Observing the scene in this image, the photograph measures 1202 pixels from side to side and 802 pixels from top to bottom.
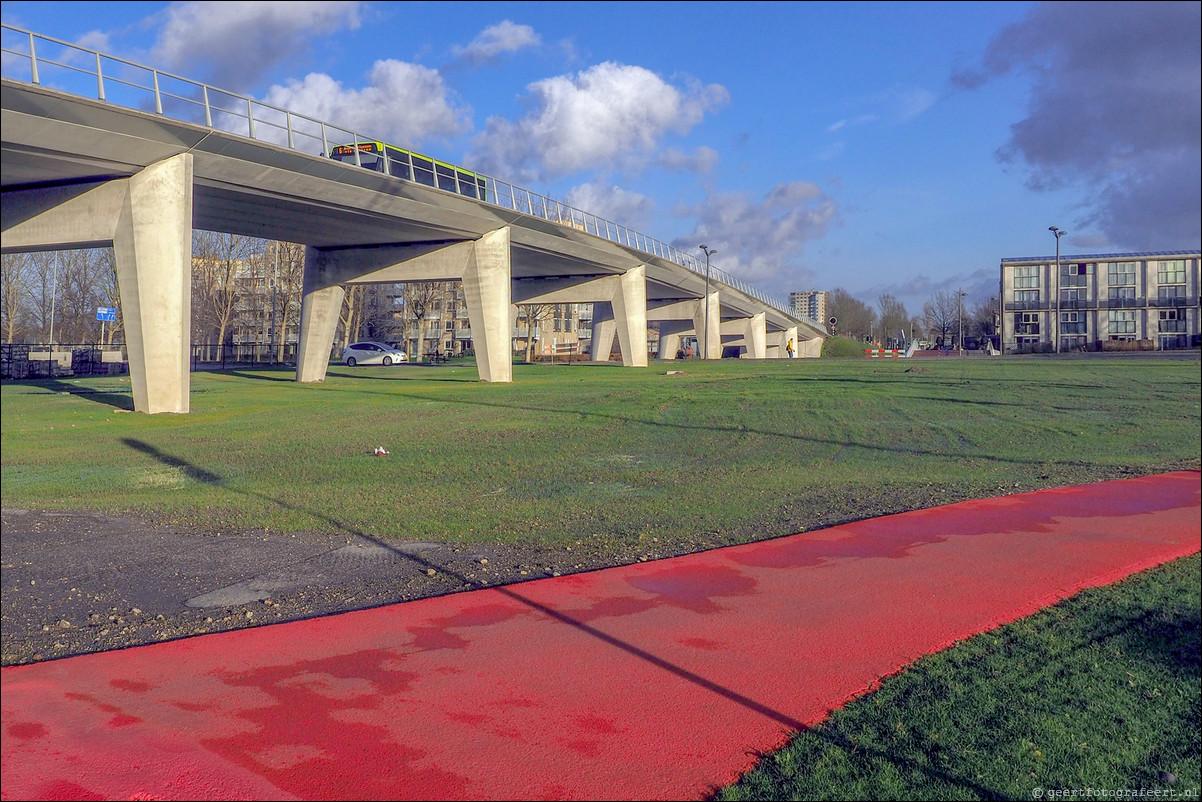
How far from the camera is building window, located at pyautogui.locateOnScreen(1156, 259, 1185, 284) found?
1308 cm

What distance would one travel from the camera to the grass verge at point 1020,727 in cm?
468

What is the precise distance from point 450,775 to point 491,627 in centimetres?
260

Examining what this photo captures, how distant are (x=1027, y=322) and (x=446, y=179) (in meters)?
22.7

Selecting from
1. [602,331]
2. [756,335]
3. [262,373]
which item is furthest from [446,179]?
[756,335]

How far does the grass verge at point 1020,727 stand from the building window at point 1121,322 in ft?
25.3

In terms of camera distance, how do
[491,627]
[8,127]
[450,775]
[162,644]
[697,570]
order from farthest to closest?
[697,570]
[491,627]
[162,644]
[450,775]
[8,127]

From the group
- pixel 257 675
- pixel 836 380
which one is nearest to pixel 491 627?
pixel 257 675

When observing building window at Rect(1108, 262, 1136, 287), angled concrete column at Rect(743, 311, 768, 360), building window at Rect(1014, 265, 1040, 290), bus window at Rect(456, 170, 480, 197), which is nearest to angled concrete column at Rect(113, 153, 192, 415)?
building window at Rect(1108, 262, 1136, 287)

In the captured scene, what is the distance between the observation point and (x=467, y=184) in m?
32.8

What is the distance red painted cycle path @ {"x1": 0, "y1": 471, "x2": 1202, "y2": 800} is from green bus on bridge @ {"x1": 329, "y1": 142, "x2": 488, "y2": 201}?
10.9 meters

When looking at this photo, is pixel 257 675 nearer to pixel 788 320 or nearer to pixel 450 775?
pixel 450 775

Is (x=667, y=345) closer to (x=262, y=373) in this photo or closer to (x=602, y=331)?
(x=602, y=331)

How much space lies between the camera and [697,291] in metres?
75.5

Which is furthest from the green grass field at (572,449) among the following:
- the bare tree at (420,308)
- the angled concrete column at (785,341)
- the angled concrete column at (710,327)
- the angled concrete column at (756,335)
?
the angled concrete column at (785,341)
